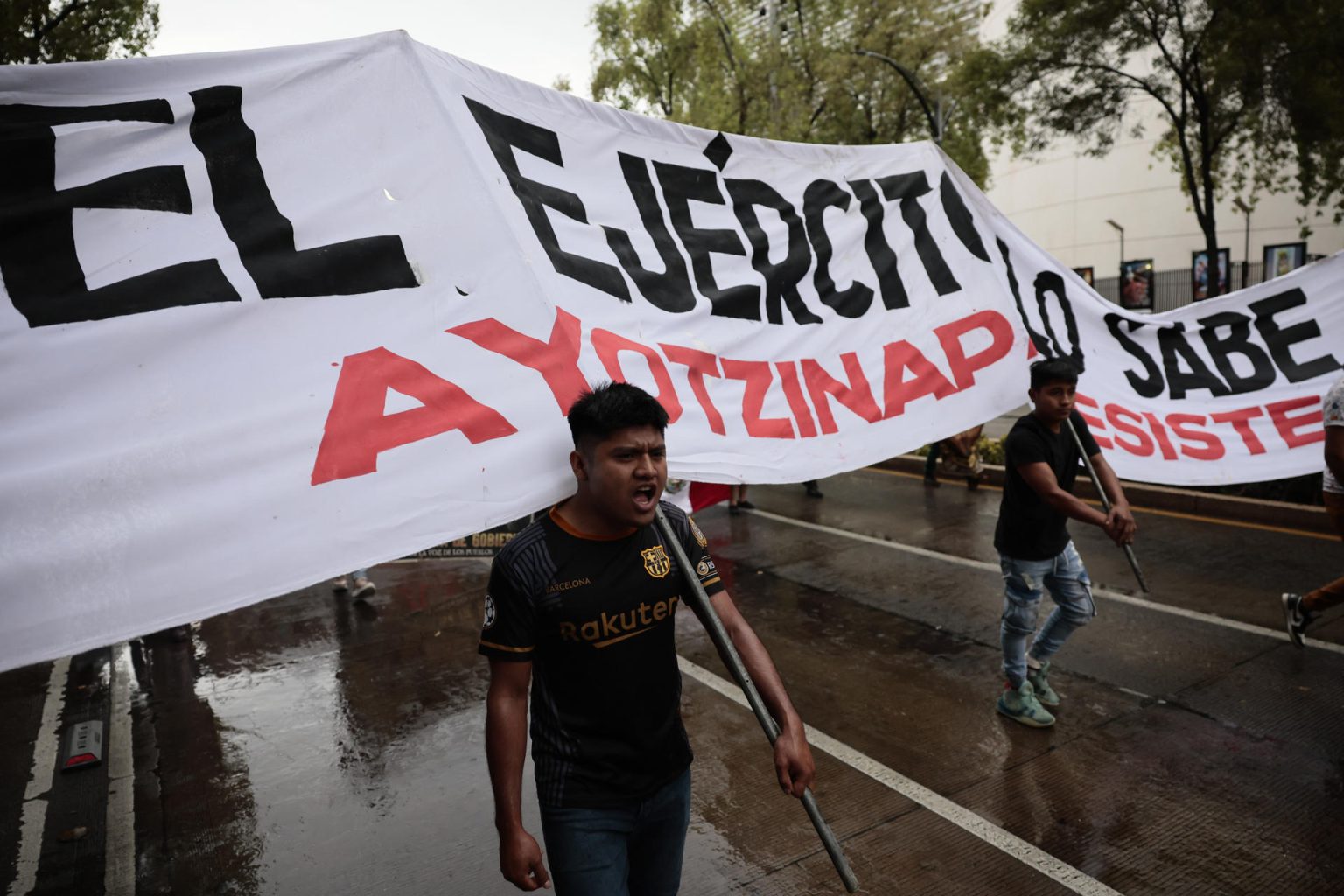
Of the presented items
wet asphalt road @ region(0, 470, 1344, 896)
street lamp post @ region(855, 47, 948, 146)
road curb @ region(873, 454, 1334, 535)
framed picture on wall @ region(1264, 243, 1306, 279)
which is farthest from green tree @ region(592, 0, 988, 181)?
wet asphalt road @ region(0, 470, 1344, 896)

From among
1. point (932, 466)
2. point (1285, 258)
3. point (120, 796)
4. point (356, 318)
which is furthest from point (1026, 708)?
point (1285, 258)

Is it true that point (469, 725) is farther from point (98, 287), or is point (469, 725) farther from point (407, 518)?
point (98, 287)

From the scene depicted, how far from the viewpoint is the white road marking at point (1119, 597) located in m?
5.79

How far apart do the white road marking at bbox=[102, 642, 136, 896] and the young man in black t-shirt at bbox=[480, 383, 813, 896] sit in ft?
9.08

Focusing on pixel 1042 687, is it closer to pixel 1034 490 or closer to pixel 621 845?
pixel 1034 490

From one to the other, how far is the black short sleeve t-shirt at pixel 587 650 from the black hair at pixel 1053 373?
2.72m

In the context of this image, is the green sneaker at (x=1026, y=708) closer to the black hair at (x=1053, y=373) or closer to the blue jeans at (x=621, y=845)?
the black hair at (x=1053, y=373)

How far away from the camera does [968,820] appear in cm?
395

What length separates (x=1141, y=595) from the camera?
21.9ft

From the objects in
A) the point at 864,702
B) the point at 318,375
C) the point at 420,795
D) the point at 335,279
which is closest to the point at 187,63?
the point at 335,279

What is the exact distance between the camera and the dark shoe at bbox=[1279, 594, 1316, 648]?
216 inches

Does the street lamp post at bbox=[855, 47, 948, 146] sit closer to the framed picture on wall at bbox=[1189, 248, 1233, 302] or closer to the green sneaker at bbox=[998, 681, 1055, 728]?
the framed picture on wall at bbox=[1189, 248, 1233, 302]

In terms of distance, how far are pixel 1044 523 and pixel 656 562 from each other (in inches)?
114

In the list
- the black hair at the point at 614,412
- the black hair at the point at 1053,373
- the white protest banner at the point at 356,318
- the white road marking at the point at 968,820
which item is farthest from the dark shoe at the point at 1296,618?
the black hair at the point at 614,412
